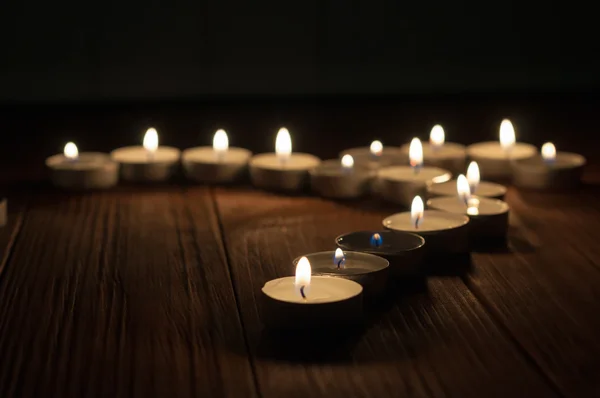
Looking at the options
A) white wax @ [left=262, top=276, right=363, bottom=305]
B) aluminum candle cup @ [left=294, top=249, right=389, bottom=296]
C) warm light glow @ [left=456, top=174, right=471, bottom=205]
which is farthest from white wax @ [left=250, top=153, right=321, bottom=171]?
white wax @ [left=262, top=276, right=363, bottom=305]

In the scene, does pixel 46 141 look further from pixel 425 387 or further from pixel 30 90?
pixel 425 387

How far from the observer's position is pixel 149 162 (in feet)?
6.68

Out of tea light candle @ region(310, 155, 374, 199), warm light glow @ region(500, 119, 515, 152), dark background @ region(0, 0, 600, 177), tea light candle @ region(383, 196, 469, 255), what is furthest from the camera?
dark background @ region(0, 0, 600, 177)

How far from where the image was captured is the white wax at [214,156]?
205 cm

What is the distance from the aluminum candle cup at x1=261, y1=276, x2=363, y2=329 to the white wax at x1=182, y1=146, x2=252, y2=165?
2.79 ft

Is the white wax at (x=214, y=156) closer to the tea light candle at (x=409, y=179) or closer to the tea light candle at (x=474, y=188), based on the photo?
the tea light candle at (x=409, y=179)

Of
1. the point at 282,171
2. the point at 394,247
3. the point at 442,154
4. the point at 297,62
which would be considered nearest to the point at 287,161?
the point at 282,171

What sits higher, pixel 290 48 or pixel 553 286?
pixel 290 48

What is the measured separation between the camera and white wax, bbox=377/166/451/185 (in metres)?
1.91

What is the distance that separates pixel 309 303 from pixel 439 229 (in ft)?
1.36

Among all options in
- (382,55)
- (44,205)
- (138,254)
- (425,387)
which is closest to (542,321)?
(425,387)

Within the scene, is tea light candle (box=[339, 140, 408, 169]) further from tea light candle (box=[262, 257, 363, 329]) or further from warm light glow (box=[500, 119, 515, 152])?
tea light candle (box=[262, 257, 363, 329])

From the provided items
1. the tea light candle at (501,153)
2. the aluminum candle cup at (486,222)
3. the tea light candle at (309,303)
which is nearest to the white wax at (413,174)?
the tea light candle at (501,153)

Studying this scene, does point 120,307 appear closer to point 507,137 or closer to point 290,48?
point 507,137
